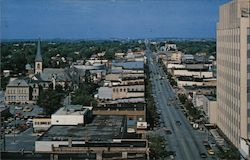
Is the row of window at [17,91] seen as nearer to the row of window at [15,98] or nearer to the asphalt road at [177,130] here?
the row of window at [15,98]

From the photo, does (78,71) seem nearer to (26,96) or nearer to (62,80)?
(62,80)

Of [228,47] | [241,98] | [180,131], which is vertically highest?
[228,47]

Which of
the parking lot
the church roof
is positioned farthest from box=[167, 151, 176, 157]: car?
the church roof

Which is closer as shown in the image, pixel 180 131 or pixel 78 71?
pixel 180 131

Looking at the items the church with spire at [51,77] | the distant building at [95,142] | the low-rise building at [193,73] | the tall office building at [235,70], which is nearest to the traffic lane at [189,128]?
the tall office building at [235,70]

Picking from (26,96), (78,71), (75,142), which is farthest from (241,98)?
(78,71)
